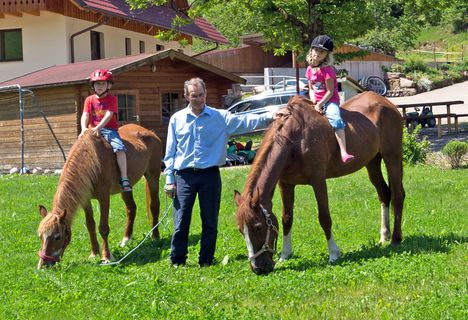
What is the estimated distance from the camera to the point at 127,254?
8.57 metres

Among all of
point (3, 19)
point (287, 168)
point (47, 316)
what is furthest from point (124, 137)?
point (3, 19)

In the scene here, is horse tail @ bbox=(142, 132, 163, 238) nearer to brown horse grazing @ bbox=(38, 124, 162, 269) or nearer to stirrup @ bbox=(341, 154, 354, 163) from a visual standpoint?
brown horse grazing @ bbox=(38, 124, 162, 269)

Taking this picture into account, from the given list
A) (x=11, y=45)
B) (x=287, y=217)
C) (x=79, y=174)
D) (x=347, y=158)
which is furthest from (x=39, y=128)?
(x=347, y=158)

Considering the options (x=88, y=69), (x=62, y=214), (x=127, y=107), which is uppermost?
(x=88, y=69)

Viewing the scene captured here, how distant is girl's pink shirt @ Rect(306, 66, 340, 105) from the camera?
777 cm

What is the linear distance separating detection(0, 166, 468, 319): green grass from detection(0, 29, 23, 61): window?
1814cm

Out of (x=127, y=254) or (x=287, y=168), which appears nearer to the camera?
(x=287, y=168)

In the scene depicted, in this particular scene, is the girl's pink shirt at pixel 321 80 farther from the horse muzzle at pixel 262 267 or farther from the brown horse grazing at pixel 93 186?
the brown horse grazing at pixel 93 186

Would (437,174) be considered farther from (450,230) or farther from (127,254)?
(127,254)

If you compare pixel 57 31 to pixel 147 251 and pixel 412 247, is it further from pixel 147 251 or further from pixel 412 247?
pixel 412 247

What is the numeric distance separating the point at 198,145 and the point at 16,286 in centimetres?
238

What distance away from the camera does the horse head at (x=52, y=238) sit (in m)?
7.61

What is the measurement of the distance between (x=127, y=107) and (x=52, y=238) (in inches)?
603

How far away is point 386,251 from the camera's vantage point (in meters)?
7.68
